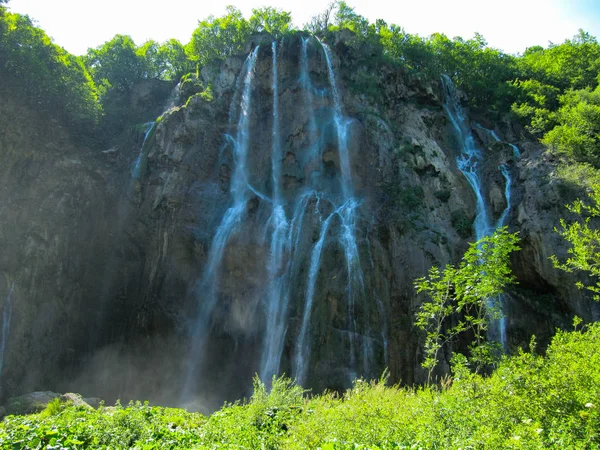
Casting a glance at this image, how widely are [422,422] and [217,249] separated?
17122 mm

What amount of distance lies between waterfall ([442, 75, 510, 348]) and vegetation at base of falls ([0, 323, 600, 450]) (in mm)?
9583

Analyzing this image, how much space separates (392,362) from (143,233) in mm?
15511

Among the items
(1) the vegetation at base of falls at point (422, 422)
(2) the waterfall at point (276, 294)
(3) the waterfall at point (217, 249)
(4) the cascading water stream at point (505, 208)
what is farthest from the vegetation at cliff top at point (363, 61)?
(1) the vegetation at base of falls at point (422, 422)

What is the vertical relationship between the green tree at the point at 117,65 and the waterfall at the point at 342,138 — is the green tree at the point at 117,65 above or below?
above

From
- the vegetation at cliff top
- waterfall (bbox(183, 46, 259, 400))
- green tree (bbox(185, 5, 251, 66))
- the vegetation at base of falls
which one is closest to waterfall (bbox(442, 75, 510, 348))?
the vegetation at cliff top

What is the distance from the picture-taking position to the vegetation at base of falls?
239 inches

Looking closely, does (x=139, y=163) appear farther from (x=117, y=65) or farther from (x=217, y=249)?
(x=117, y=65)

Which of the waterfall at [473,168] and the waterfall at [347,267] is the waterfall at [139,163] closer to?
the waterfall at [347,267]

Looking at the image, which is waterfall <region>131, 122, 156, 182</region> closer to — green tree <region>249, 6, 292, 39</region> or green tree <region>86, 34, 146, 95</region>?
green tree <region>86, 34, 146, 95</region>

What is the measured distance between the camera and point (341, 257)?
67.0 ft

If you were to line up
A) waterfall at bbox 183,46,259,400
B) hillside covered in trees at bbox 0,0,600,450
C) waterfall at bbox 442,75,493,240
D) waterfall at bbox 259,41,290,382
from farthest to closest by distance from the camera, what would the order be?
waterfall at bbox 442,75,493,240 → waterfall at bbox 183,46,259,400 → waterfall at bbox 259,41,290,382 → hillside covered in trees at bbox 0,0,600,450

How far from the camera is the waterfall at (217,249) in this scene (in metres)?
20.9

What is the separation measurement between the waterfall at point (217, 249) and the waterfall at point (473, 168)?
13066 millimetres

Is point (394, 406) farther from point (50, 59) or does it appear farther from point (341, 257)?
point (50, 59)
